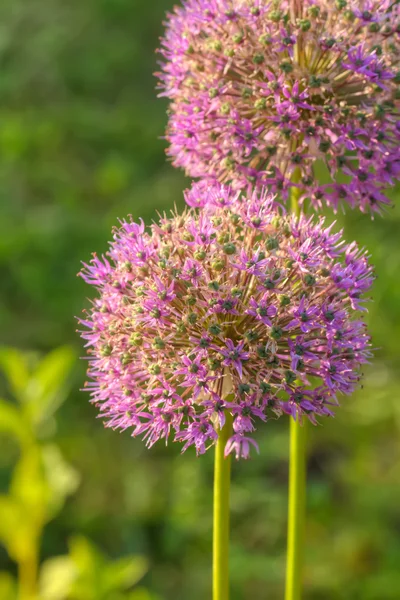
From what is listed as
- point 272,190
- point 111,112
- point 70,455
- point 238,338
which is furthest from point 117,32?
point 238,338

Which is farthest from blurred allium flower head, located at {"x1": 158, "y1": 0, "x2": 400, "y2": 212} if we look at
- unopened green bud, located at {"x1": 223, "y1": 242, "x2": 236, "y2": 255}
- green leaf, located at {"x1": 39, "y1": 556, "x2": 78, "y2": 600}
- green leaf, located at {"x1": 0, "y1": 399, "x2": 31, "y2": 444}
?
green leaf, located at {"x1": 39, "y1": 556, "x2": 78, "y2": 600}

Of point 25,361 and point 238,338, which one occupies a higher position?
point 25,361

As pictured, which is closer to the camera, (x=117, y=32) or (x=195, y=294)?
(x=195, y=294)

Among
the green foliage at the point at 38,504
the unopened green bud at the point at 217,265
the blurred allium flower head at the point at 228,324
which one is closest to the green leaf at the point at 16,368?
the green foliage at the point at 38,504

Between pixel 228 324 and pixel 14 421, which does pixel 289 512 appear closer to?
pixel 228 324

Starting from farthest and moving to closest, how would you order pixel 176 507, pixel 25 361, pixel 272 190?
1. pixel 176 507
2. pixel 25 361
3. pixel 272 190

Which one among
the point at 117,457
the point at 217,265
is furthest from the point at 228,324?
the point at 117,457

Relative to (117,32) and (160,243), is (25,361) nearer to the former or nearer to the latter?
(160,243)
